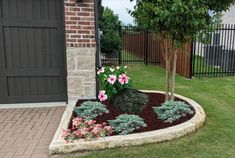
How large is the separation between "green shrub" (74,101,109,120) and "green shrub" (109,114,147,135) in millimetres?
470

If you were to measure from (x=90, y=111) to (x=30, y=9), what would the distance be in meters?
2.35

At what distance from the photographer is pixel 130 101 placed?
4.17 m

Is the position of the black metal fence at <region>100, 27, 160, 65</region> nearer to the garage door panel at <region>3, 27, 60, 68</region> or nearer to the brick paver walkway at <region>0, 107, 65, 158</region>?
the garage door panel at <region>3, 27, 60, 68</region>

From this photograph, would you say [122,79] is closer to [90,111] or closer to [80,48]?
[90,111]

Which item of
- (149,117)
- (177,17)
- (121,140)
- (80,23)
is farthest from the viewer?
(80,23)

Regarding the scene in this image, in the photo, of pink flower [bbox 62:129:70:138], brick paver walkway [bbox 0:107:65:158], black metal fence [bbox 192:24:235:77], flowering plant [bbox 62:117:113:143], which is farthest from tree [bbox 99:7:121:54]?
pink flower [bbox 62:129:70:138]

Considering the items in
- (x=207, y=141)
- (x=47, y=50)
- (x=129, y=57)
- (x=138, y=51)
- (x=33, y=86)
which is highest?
(x=47, y=50)

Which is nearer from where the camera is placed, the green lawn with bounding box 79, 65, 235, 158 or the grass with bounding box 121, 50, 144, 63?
the green lawn with bounding box 79, 65, 235, 158

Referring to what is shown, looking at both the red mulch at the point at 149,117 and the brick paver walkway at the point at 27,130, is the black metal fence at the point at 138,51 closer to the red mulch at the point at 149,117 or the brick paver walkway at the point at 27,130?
the red mulch at the point at 149,117

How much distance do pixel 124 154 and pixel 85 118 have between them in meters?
1.08

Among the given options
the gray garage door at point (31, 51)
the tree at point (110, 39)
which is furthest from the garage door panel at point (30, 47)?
the tree at point (110, 39)

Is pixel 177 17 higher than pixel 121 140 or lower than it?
higher

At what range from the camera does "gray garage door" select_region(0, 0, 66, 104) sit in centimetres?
471

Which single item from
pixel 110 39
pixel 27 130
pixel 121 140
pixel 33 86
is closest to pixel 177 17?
pixel 121 140
